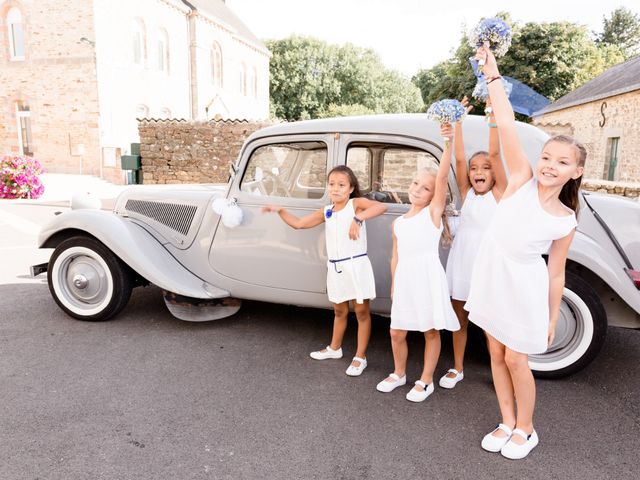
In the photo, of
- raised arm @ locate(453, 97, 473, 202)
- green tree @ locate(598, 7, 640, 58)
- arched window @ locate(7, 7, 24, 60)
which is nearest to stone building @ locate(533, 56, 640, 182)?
raised arm @ locate(453, 97, 473, 202)

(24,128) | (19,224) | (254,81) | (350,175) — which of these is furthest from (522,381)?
(254,81)

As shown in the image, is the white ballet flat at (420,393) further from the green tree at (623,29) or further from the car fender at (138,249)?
the green tree at (623,29)

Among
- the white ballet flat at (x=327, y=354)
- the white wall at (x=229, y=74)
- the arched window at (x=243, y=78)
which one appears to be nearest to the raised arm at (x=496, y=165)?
the white ballet flat at (x=327, y=354)

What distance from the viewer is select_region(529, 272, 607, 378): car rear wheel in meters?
3.14

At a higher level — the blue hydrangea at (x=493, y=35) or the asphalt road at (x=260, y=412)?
the blue hydrangea at (x=493, y=35)

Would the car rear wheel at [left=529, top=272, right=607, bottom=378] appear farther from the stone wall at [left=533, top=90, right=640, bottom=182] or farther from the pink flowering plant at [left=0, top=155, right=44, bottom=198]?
the pink flowering plant at [left=0, top=155, right=44, bottom=198]

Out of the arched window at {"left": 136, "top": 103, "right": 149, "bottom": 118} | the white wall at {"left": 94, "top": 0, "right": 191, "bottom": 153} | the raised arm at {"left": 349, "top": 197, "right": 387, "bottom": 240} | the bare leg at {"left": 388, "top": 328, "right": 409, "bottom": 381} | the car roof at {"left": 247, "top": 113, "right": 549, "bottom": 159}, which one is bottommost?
the bare leg at {"left": 388, "top": 328, "right": 409, "bottom": 381}

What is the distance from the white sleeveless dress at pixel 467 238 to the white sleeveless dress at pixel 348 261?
558mm

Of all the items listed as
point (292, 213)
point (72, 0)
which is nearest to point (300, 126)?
point (292, 213)

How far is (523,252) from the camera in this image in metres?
2.27

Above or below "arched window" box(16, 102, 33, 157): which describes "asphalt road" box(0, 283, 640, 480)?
below

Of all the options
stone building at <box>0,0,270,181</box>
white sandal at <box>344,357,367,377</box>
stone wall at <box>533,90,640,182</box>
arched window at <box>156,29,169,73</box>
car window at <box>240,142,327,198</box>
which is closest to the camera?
white sandal at <box>344,357,367,377</box>

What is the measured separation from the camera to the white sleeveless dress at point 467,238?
293 centimetres

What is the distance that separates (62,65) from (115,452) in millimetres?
22175
